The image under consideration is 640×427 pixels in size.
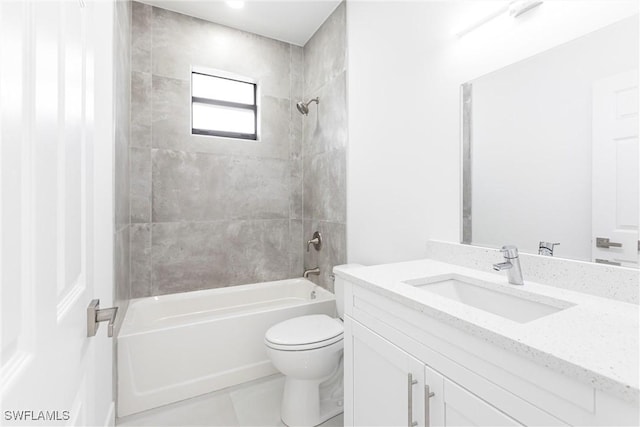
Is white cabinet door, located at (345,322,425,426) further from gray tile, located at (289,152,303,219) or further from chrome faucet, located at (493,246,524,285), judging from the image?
gray tile, located at (289,152,303,219)

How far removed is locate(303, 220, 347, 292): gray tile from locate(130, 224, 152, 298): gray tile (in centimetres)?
136

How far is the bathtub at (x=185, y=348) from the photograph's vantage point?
174 cm

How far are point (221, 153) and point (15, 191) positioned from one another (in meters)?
2.33

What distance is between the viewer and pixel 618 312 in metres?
0.81

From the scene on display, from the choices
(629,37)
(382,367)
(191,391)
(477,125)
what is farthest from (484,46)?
(191,391)

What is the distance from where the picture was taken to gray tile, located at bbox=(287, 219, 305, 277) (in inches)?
116

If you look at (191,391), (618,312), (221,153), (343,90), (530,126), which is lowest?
(191,391)

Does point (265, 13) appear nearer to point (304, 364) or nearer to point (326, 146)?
point (326, 146)

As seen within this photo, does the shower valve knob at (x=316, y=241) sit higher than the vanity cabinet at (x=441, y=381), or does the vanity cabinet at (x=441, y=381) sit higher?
the shower valve knob at (x=316, y=241)

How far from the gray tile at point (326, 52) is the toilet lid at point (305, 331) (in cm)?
190

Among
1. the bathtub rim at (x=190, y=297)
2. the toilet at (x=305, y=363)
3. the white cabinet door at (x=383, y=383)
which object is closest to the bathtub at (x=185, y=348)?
the bathtub rim at (x=190, y=297)

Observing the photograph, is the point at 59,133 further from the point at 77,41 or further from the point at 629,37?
the point at 629,37

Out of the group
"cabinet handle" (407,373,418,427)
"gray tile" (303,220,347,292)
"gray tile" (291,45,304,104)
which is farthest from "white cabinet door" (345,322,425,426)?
"gray tile" (291,45,304,104)

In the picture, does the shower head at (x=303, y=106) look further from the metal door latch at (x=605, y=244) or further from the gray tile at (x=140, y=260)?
the metal door latch at (x=605, y=244)
